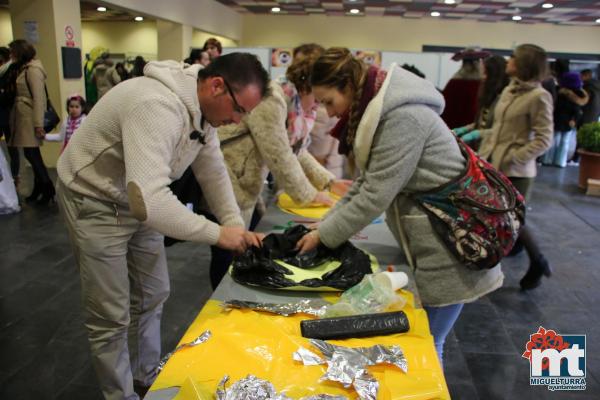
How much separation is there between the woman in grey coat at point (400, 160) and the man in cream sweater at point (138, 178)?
0.73 ft

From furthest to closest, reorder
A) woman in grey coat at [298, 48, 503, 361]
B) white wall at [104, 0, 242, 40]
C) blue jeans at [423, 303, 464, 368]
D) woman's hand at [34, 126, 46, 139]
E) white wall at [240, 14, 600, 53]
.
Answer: white wall at [240, 14, 600, 53], white wall at [104, 0, 242, 40], woman's hand at [34, 126, 46, 139], blue jeans at [423, 303, 464, 368], woman in grey coat at [298, 48, 503, 361]

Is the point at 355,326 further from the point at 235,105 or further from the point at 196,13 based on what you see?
the point at 196,13

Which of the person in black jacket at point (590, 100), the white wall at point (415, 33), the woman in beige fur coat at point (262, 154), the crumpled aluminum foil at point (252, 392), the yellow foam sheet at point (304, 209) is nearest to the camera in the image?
the crumpled aluminum foil at point (252, 392)

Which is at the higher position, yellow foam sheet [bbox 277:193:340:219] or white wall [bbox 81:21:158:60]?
white wall [bbox 81:21:158:60]

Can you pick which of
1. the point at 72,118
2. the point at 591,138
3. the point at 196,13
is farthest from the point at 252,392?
the point at 196,13

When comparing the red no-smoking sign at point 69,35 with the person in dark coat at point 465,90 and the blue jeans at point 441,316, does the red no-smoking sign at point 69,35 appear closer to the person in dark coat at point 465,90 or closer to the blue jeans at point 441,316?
the person in dark coat at point 465,90

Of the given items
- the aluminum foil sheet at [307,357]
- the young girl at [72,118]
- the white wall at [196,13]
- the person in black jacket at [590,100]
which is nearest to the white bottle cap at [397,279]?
the aluminum foil sheet at [307,357]

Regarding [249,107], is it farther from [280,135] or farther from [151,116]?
[280,135]

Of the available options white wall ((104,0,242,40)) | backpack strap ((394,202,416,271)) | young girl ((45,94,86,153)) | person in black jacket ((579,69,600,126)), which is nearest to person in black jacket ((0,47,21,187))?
young girl ((45,94,86,153))

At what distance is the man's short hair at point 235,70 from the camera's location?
1.27 metres

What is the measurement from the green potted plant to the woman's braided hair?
567 centimetres

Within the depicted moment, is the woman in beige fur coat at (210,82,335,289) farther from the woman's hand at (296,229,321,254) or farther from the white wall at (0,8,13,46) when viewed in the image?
the white wall at (0,8,13,46)

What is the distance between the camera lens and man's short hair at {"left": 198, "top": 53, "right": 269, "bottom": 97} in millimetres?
1268

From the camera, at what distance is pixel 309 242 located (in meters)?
1.46
